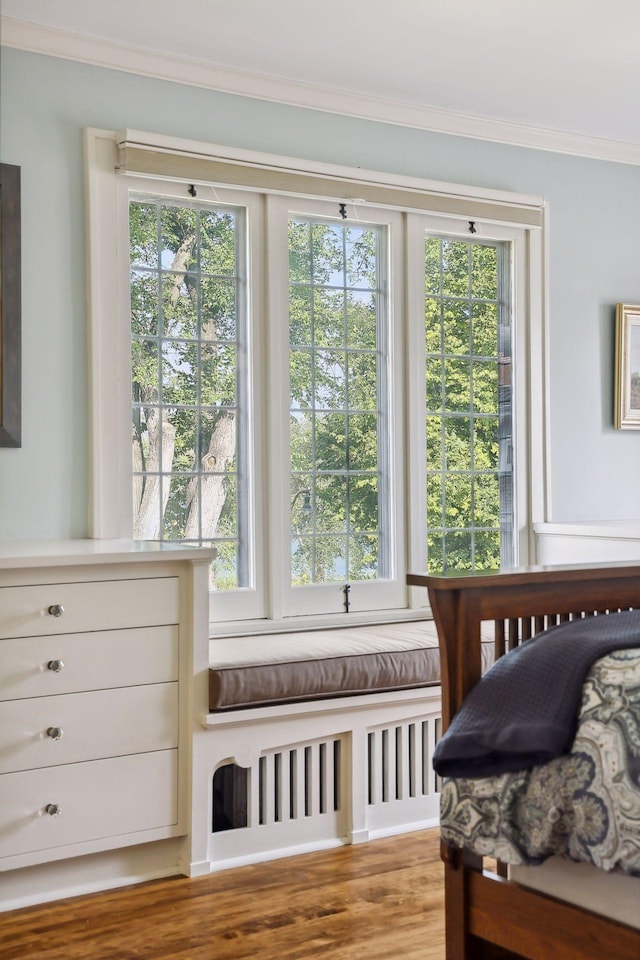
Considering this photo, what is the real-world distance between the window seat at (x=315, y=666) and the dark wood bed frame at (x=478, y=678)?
946 millimetres

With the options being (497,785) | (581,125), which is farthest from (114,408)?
(581,125)

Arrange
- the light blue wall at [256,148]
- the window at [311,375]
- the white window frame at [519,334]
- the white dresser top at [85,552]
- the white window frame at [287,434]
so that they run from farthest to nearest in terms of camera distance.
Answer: the white window frame at [519,334] < the white window frame at [287,434] < the window at [311,375] < the light blue wall at [256,148] < the white dresser top at [85,552]

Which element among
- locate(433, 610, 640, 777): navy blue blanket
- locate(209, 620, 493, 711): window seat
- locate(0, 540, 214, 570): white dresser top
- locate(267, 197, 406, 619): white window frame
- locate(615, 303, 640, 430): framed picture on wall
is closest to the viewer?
locate(433, 610, 640, 777): navy blue blanket

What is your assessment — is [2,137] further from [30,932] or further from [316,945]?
[316,945]

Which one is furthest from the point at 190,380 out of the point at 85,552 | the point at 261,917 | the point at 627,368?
the point at 627,368

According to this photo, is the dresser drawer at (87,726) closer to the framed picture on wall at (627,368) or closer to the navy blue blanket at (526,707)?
the navy blue blanket at (526,707)

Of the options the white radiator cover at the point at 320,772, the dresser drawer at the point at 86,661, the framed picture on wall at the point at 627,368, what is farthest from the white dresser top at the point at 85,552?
the framed picture on wall at the point at 627,368

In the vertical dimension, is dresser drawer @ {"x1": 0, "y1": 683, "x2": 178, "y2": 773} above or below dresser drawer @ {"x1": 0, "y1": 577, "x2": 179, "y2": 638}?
below

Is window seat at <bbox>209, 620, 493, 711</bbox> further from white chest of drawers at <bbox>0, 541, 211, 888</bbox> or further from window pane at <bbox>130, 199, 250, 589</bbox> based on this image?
window pane at <bbox>130, 199, 250, 589</bbox>

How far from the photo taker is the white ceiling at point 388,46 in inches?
117

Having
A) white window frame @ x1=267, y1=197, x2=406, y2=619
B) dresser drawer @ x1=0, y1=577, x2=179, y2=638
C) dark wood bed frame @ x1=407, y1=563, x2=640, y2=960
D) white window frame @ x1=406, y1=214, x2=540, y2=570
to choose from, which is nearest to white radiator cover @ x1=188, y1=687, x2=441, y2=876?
dresser drawer @ x1=0, y1=577, x2=179, y2=638

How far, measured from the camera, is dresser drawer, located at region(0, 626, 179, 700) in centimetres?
249

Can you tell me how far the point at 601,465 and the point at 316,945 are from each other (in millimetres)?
2521

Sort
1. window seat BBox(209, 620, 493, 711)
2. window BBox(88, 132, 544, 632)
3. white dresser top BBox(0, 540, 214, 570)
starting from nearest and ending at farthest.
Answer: white dresser top BBox(0, 540, 214, 570), window seat BBox(209, 620, 493, 711), window BBox(88, 132, 544, 632)
